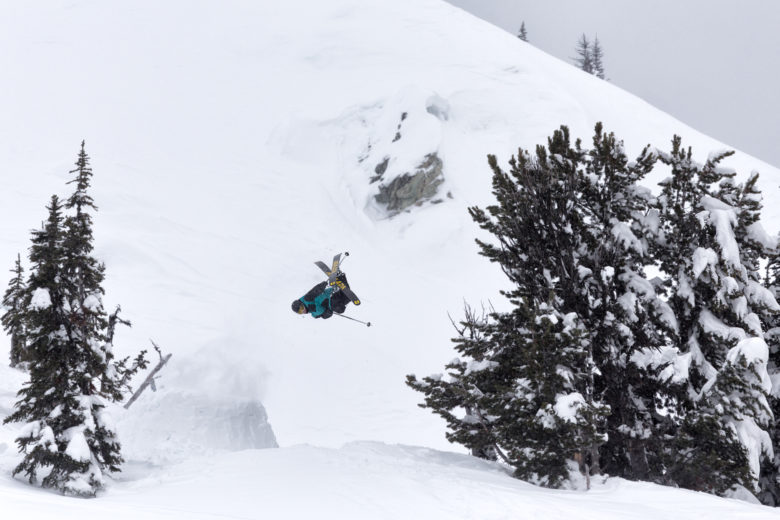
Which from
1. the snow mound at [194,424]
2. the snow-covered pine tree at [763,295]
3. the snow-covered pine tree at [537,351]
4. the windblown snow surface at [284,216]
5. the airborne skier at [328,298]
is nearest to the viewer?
the snow-covered pine tree at [537,351]

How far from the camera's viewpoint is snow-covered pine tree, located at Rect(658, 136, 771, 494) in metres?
10.5

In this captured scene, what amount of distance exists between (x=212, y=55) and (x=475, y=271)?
4564 centimetres

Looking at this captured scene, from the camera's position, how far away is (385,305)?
36531mm

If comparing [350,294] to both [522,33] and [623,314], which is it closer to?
[623,314]

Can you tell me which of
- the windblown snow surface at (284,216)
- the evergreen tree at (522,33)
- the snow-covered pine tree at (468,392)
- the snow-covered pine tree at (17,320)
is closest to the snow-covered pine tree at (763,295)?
the windblown snow surface at (284,216)

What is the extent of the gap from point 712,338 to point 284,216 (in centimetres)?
3625

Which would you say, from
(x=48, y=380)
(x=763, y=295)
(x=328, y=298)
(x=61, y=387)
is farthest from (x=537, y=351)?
(x=48, y=380)

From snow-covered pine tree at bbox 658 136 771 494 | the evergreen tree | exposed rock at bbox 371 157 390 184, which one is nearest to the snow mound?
snow-covered pine tree at bbox 658 136 771 494

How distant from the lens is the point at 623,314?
11672mm

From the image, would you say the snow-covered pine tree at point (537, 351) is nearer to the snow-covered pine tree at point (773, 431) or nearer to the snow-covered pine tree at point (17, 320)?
the snow-covered pine tree at point (773, 431)

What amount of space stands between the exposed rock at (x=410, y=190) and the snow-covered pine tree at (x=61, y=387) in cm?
3409

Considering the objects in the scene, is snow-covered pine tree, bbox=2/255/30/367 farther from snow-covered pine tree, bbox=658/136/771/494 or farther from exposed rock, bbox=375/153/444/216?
exposed rock, bbox=375/153/444/216

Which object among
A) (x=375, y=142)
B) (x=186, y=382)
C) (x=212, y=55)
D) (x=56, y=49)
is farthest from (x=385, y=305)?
(x=56, y=49)

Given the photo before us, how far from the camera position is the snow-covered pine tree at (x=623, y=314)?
38.0ft
